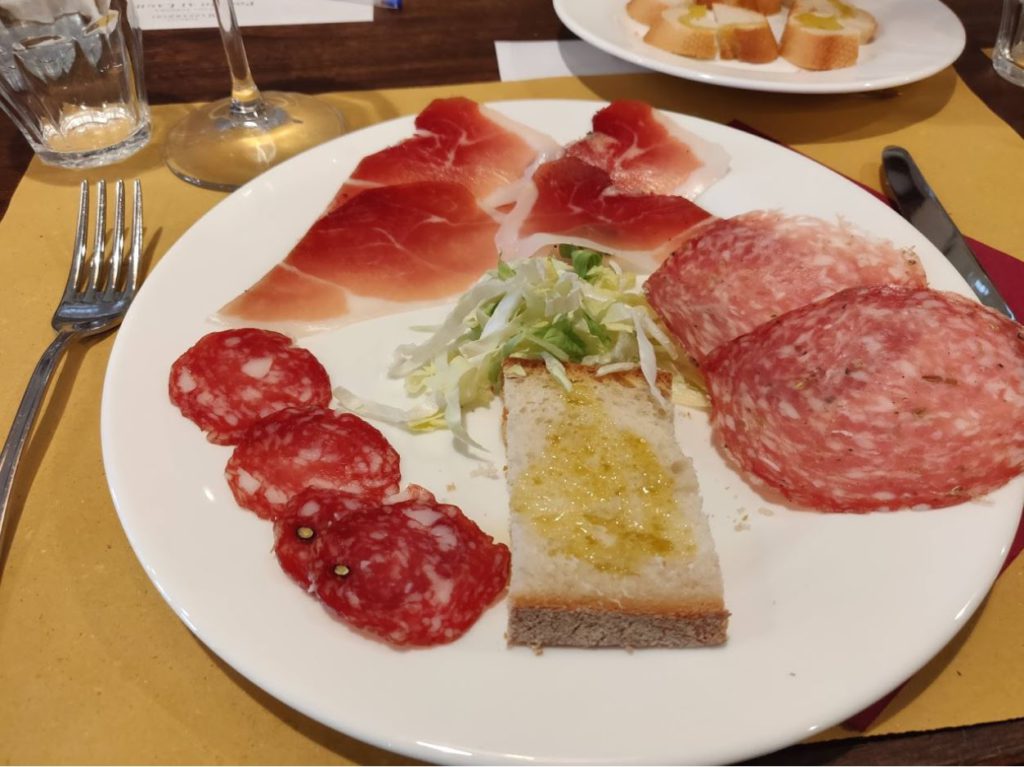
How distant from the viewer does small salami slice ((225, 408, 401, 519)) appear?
1327 millimetres

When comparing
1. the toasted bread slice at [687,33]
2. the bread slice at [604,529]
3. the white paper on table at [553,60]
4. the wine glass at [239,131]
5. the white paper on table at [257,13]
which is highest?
the toasted bread slice at [687,33]

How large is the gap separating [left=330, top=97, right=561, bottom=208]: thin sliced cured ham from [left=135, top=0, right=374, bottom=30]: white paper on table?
1.12 m

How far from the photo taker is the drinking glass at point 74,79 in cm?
212

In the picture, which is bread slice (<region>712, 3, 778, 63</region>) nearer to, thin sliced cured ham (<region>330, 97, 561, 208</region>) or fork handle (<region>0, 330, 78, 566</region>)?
thin sliced cured ham (<region>330, 97, 561, 208</region>)

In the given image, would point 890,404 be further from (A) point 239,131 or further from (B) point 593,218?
(A) point 239,131

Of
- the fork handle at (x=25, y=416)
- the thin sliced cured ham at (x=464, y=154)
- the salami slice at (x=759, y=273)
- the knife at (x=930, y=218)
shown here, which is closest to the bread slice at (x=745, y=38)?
the knife at (x=930, y=218)

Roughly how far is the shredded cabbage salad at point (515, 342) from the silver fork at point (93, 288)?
24.7 inches

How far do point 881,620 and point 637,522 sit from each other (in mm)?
379

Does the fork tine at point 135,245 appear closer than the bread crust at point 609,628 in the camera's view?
No

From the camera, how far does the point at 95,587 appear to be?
1345 mm

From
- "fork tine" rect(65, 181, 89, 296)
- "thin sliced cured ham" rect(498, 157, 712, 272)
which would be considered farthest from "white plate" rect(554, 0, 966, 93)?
"fork tine" rect(65, 181, 89, 296)

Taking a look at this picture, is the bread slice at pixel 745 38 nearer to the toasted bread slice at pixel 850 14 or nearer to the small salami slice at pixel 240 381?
the toasted bread slice at pixel 850 14

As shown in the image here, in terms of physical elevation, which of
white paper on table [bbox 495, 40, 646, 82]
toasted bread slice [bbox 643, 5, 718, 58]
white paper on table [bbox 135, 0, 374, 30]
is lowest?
white paper on table [bbox 495, 40, 646, 82]

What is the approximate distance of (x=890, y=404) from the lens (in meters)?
1.27
